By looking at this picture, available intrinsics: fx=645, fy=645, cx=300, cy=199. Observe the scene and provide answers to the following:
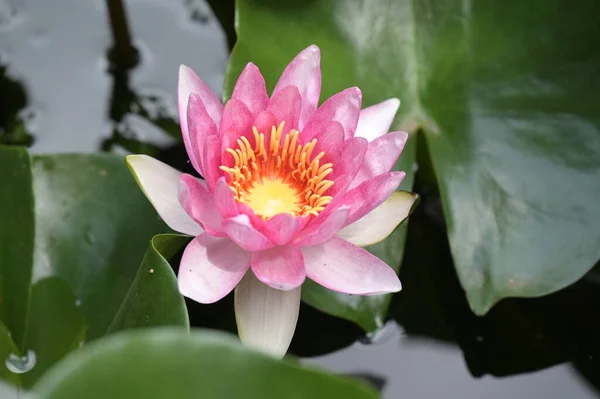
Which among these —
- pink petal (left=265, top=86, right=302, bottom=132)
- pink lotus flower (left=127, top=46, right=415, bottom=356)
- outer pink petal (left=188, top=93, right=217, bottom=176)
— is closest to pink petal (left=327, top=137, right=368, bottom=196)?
pink lotus flower (left=127, top=46, right=415, bottom=356)

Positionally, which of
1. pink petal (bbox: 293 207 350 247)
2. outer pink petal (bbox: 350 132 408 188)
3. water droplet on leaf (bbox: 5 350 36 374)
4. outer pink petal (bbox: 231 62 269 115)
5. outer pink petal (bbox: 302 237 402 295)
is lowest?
water droplet on leaf (bbox: 5 350 36 374)

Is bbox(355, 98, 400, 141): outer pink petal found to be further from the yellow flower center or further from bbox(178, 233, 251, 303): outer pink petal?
bbox(178, 233, 251, 303): outer pink petal

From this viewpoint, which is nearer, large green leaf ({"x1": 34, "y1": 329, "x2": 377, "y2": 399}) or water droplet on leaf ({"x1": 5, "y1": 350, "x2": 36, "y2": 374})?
large green leaf ({"x1": 34, "y1": 329, "x2": 377, "y2": 399})

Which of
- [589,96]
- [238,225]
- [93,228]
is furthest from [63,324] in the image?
[589,96]

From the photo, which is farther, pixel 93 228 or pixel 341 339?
pixel 341 339

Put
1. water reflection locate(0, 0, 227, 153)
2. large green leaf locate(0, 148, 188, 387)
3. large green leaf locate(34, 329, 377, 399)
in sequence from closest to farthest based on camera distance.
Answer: large green leaf locate(34, 329, 377, 399) → large green leaf locate(0, 148, 188, 387) → water reflection locate(0, 0, 227, 153)

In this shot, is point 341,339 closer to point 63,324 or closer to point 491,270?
point 491,270

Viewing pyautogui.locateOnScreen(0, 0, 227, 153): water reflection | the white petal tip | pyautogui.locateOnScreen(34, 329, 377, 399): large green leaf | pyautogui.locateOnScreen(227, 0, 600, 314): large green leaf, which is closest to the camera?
pyautogui.locateOnScreen(34, 329, 377, 399): large green leaf
